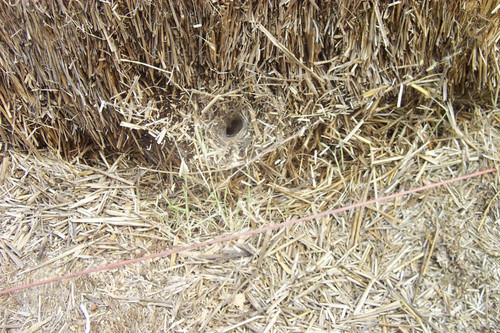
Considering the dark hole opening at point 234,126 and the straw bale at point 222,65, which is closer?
the straw bale at point 222,65

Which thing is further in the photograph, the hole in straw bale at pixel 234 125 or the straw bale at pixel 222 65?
the hole in straw bale at pixel 234 125

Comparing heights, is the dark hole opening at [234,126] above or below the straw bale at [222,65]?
below

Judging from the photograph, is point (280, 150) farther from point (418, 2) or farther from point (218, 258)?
point (418, 2)

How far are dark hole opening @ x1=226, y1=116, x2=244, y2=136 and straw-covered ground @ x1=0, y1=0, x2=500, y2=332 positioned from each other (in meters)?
0.01

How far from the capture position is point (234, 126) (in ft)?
6.23

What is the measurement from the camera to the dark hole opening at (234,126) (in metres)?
1.84

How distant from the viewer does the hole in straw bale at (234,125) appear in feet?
6.00

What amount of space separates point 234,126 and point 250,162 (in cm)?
25

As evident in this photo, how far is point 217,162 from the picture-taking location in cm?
176

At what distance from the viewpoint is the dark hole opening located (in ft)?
6.04

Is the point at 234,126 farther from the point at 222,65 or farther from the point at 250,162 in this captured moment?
the point at 222,65

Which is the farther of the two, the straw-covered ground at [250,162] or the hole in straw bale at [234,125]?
the hole in straw bale at [234,125]

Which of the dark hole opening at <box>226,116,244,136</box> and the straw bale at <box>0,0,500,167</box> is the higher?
the straw bale at <box>0,0,500,167</box>

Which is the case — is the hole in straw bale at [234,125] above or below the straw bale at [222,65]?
below
